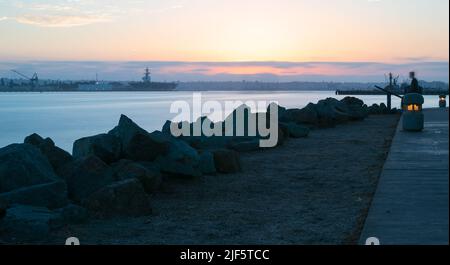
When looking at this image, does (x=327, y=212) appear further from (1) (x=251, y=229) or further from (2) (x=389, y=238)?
(2) (x=389, y=238)

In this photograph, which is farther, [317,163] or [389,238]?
[317,163]

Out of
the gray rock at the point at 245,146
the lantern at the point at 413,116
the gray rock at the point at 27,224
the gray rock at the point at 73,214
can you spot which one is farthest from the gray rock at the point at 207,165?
the lantern at the point at 413,116

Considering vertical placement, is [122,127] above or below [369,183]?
above

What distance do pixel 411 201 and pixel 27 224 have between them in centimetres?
405

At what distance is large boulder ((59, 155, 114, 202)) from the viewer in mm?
8500

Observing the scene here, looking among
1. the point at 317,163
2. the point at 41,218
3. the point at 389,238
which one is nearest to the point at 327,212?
the point at 389,238

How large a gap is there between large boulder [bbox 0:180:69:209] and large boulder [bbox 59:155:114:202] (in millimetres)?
542

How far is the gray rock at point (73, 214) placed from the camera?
23.6 ft

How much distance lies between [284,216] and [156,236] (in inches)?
66.2

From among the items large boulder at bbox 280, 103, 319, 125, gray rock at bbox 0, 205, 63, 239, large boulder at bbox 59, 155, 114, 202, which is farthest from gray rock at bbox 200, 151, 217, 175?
large boulder at bbox 280, 103, 319, 125

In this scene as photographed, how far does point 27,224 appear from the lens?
6648mm

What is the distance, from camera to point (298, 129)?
56.6 ft

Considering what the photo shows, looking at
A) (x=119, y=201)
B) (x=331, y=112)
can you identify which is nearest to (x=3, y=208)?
(x=119, y=201)

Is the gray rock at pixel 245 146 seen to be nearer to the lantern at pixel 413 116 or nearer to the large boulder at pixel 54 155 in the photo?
the lantern at pixel 413 116
